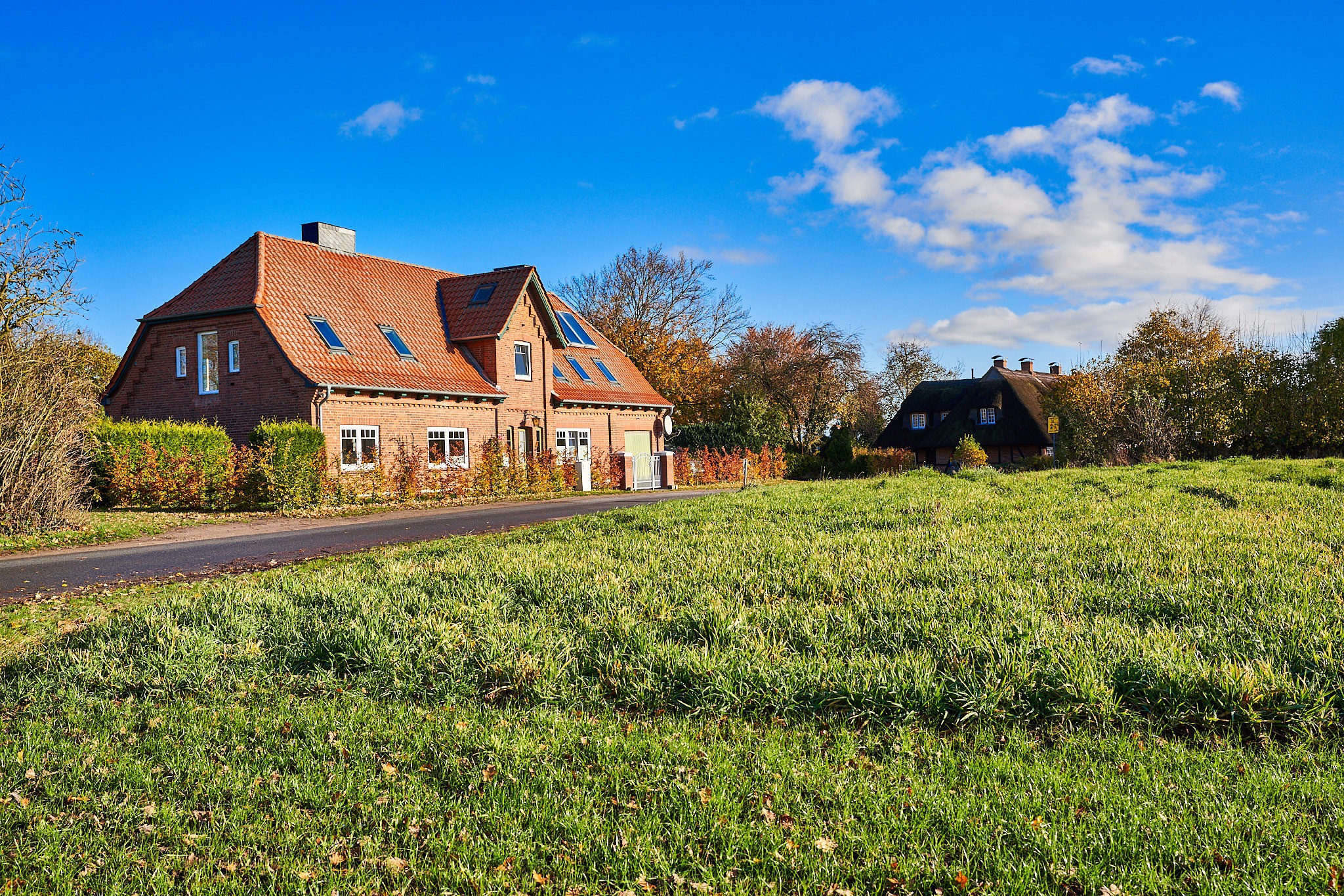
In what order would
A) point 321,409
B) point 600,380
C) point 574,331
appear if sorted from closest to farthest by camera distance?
point 321,409
point 600,380
point 574,331

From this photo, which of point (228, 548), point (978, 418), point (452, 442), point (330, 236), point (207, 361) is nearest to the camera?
point (228, 548)

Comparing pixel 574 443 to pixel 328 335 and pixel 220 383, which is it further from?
pixel 220 383

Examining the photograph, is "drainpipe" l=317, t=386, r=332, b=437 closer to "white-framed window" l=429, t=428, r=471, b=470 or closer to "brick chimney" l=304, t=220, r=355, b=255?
"white-framed window" l=429, t=428, r=471, b=470

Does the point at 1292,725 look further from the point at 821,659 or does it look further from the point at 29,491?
the point at 29,491

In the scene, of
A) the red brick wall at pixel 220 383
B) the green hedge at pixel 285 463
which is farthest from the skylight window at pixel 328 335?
the green hedge at pixel 285 463

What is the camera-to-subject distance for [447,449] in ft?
90.6

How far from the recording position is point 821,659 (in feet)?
17.2

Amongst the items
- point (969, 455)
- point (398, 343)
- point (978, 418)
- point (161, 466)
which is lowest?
point (969, 455)

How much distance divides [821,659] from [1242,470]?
44.4 ft

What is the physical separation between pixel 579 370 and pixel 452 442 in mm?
8764

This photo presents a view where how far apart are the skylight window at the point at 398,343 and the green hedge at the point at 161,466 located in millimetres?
8881

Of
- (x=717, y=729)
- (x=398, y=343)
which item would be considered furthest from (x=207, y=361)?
(x=717, y=729)

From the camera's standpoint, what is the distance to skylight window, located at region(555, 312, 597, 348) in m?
36.1

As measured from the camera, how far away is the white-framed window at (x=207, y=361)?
26109 millimetres
